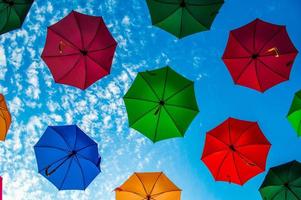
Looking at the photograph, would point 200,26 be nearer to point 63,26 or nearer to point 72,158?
point 63,26

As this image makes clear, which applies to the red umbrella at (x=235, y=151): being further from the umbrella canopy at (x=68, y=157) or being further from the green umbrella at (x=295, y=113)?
the umbrella canopy at (x=68, y=157)

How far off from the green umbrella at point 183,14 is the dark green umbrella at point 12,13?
4.82 m

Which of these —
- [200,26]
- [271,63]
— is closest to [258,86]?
[271,63]

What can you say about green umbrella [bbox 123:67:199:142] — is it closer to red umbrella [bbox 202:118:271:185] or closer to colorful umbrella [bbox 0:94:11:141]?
red umbrella [bbox 202:118:271:185]

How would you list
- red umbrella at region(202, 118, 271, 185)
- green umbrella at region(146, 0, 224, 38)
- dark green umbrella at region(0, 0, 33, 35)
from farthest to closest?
red umbrella at region(202, 118, 271, 185)
dark green umbrella at region(0, 0, 33, 35)
green umbrella at region(146, 0, 224, 38)

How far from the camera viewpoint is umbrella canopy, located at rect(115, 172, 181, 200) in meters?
14.1

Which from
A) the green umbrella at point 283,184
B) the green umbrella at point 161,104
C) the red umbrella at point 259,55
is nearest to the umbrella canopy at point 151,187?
the green umbrella at point 161,104

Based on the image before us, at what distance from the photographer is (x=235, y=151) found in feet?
45.9

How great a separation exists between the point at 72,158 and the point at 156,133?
11.4 feet

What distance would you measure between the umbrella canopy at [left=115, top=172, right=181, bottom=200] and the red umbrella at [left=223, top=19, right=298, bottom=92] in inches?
194

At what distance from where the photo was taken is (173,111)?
547 inches

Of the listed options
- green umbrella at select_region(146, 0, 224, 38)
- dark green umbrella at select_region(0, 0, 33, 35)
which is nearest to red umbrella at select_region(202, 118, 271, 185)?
green umbrella at select_region(146, 0, 224, 38)

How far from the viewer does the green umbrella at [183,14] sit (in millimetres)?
12945

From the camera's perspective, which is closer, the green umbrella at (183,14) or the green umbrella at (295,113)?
the green umbrella at (183,14)
